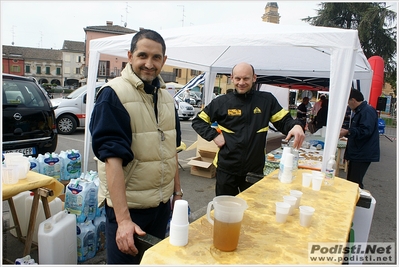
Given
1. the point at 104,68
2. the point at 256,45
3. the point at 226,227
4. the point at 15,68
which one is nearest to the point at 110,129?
the point at 226,227

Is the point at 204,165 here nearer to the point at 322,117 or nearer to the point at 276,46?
the point at 276,46

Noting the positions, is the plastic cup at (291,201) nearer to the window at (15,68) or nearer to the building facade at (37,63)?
the building facade at (37,63)

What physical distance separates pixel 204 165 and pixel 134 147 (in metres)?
4.37

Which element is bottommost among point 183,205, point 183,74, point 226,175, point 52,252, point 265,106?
point 52,252

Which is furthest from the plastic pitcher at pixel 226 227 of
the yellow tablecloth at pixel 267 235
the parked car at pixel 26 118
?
the parked car at pixel 26 118

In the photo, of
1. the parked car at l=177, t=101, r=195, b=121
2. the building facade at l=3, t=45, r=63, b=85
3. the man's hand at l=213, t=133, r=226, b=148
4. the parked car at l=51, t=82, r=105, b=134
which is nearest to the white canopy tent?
the man's hand at l=213, t=133, r=226, b=148

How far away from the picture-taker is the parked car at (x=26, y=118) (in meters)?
4.27

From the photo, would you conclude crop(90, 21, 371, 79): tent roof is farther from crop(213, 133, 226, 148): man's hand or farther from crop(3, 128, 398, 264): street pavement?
crop(3, 128, 398, 264): street pavement

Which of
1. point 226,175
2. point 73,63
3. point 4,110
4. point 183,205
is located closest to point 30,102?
point 4,110

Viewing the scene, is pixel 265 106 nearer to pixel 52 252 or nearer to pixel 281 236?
pixel 281 236

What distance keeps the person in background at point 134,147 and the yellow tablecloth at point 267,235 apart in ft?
0.90

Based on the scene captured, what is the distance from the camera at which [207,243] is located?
4.18 ft

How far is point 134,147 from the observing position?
154 cm

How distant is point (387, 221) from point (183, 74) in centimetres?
4751
